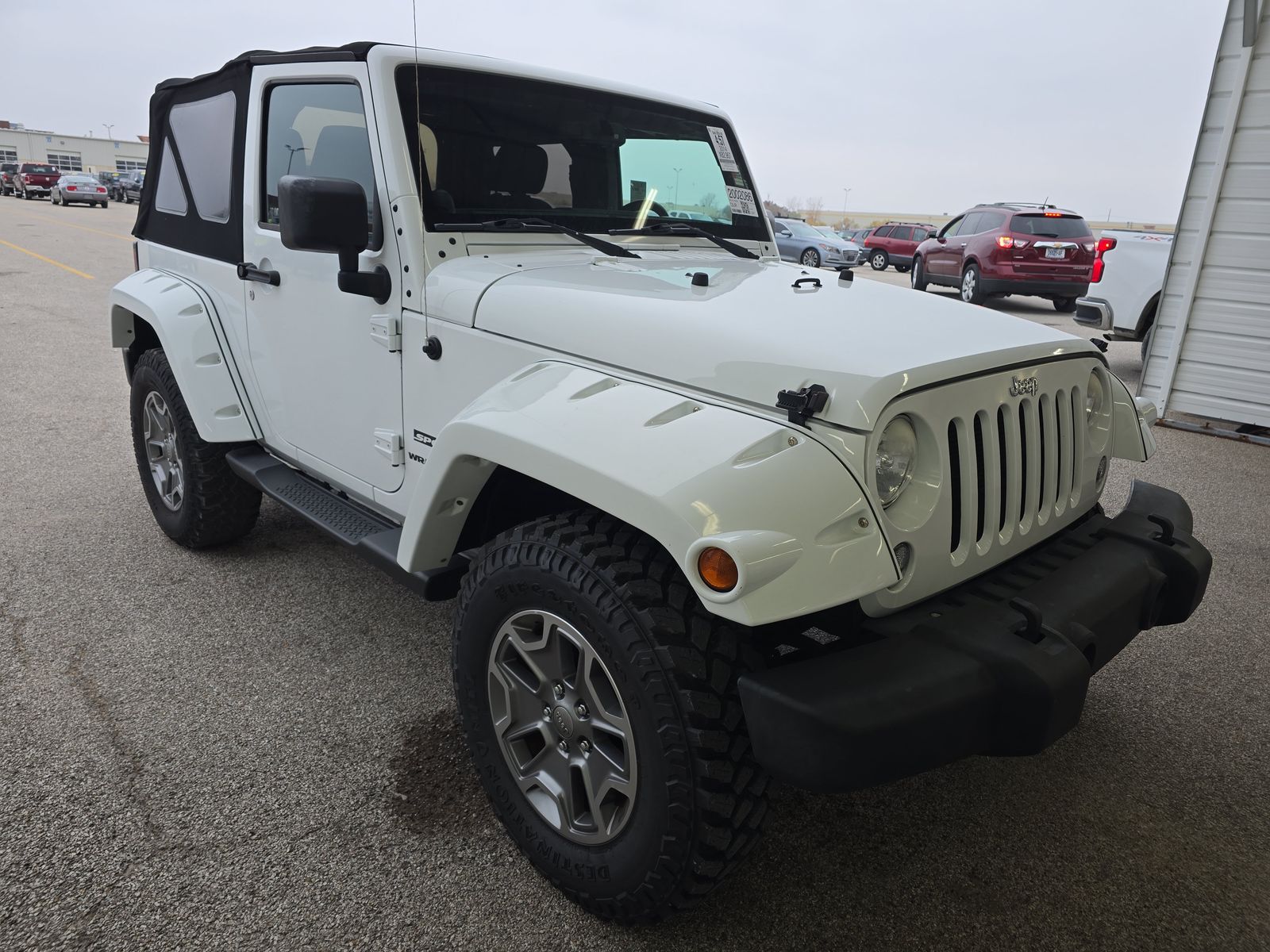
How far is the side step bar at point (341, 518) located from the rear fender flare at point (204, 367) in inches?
6.3

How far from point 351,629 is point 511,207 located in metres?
1.71

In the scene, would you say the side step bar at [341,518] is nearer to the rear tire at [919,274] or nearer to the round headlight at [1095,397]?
the round headlight at [1095,397]

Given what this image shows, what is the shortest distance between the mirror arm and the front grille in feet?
5.33

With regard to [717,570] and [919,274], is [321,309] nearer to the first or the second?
[717,570]

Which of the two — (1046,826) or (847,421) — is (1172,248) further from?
(847,421)

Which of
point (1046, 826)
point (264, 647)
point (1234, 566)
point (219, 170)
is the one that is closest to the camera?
point (1046, 826)

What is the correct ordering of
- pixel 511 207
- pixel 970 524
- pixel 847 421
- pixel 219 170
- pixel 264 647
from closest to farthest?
pixel 847 421 → pixel 970 524 → pixel 511 207 → pixel 264 647 → pixel 219 170

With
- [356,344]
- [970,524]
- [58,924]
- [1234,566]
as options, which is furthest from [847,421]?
[1234,566]

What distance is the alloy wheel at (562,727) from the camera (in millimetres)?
1905

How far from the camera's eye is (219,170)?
3.42m

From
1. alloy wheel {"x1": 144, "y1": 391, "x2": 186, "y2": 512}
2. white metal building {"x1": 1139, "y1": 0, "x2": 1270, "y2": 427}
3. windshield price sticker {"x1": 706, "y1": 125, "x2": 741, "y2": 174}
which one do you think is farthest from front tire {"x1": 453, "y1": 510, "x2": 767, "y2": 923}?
white metal building {"x1": 1139, "y1": 0, "x2": 1270, "y2": 427}

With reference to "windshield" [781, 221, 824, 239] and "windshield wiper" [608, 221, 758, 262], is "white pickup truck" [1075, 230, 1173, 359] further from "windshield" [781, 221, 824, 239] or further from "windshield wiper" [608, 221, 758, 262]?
"windshield" [781, 221, 824, 239]

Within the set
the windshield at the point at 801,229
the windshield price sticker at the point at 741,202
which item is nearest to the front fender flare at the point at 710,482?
the windshield price sticker at the point at 741,202

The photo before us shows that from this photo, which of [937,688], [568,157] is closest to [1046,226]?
[568,157]
